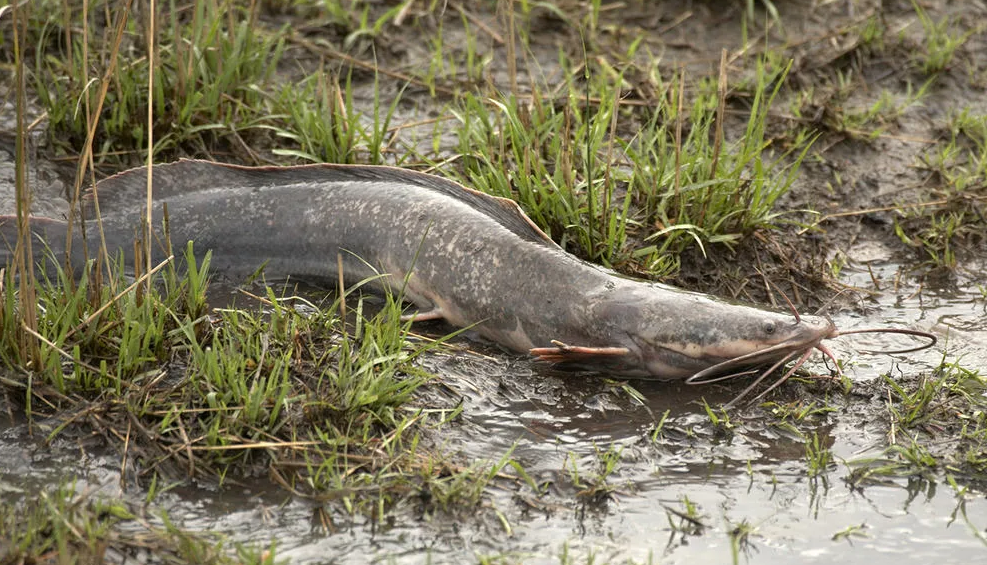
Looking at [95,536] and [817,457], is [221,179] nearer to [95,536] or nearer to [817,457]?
[95,536]

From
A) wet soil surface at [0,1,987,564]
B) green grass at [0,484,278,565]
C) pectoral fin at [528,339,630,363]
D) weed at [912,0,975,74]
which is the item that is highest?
weed at [912,0,975,74]

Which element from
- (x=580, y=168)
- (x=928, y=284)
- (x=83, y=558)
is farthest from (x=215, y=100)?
(x=928, y=284)


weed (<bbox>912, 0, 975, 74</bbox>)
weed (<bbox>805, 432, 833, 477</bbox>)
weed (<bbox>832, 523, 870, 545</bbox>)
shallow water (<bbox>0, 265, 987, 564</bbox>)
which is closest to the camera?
shallow water (<bbox>0, 265, 987, 564</bbox>)

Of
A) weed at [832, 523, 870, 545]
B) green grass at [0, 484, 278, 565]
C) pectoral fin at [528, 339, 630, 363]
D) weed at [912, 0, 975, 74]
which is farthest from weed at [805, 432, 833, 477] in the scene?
weed at [912, 0, 975, 74]

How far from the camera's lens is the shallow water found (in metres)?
3.18

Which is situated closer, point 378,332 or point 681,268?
point 378,332

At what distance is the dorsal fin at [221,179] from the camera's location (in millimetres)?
4629

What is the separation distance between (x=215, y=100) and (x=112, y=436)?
2210 mm

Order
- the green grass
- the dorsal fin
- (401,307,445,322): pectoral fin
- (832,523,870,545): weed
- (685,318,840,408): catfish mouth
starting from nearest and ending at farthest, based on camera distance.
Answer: the green grass
(832,523,870,545): weed
(685,318,840,408): catfish mouth
(401,307,445,322): pectoral fin
the dorsal fin

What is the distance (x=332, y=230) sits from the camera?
181 inches

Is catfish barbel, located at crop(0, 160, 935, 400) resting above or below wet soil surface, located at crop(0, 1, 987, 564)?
above

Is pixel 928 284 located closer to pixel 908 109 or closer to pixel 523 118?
pixel 908 109

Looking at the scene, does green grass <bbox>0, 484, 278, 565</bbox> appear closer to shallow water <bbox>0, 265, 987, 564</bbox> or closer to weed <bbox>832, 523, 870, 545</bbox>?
shallow water <bbox>0, 265, 987, 564</bbox>

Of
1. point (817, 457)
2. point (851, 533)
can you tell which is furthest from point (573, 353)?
point (851, 533)
